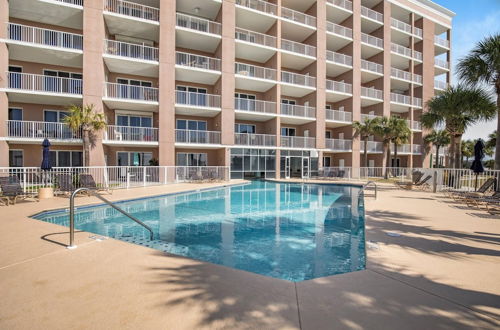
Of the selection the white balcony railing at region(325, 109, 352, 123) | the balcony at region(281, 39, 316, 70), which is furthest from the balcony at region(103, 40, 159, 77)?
the white balcony railing at region(325, 109, 352, 123)

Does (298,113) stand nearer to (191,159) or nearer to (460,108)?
(191,159)

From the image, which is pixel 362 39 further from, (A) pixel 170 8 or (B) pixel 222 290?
(B) pixel 222 290

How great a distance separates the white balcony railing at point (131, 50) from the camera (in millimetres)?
17938

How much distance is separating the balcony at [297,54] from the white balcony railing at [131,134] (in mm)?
13906

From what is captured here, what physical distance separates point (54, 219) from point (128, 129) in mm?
12077

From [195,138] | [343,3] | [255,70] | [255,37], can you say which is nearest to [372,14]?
[343,3]

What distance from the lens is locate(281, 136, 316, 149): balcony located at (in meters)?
22.9

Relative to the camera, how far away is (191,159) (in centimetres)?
2194

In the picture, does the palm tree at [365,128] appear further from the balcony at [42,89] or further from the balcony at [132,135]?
the balcony at [42,89]

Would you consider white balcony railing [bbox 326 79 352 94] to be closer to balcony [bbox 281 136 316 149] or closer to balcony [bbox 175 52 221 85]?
balcony [bbox 281 136 316 149]

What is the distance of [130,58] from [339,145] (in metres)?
20.4

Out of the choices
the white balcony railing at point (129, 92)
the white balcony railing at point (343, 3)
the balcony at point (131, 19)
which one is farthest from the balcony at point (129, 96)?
the white balcony railing at point (343, 3)

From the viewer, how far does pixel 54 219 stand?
7535mm

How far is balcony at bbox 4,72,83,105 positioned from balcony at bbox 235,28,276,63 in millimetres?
12977
